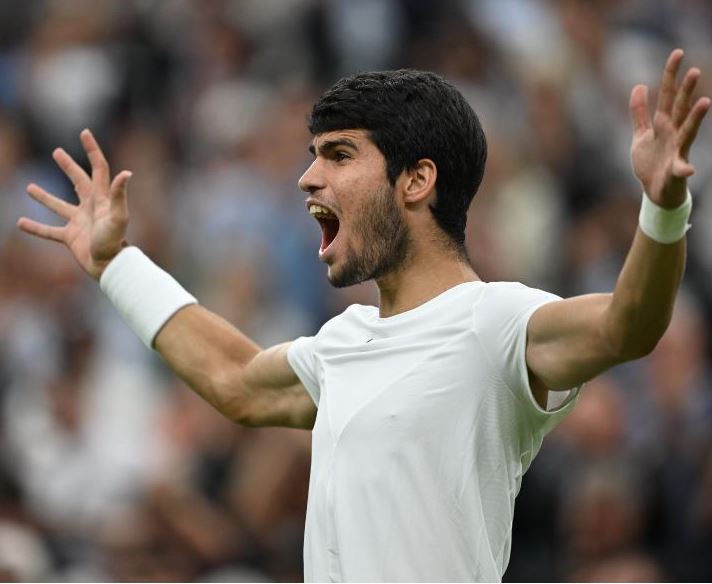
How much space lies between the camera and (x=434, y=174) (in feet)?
11.8

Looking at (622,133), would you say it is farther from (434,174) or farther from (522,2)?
(434,174)

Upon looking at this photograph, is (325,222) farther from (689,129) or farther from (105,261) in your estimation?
(689,129)

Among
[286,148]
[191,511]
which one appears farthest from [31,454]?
[286,148]

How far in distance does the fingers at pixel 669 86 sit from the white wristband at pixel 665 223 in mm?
185

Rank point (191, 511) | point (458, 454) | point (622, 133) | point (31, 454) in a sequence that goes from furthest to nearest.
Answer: point (622, 133), point (31, 454), point (191, 511), point (458, 454)

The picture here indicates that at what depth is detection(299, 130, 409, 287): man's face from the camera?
3600mm

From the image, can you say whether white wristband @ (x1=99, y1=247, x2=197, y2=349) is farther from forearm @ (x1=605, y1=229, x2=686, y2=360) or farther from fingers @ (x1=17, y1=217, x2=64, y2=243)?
forearm @ (x1=605, y1=229, x2=686, y2=360)

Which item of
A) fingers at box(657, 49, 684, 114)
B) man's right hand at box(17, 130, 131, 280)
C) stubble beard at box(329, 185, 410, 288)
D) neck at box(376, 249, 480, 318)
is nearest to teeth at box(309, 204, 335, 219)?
stubble beard at box(329, 185, 410, 288)

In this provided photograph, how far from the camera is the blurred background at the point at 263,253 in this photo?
247 inches

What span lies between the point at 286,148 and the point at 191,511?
2935mm

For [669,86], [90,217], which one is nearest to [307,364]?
[90,217]

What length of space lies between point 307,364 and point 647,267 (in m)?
1.12

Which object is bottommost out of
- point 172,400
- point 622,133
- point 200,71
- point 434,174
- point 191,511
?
point 191,511

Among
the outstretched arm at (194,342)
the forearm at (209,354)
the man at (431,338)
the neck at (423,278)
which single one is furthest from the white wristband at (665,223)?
the forearm at (209,354)
